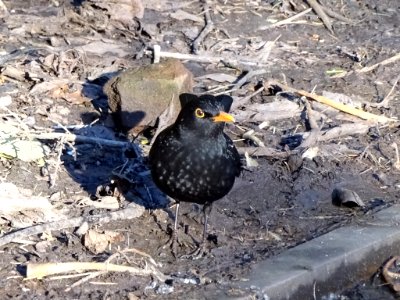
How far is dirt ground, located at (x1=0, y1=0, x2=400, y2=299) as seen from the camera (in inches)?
238

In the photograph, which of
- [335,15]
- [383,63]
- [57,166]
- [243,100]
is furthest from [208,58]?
[57,166]

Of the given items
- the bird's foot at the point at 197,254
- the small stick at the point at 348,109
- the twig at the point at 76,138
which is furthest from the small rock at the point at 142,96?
the bird's foot at the point at 197,254

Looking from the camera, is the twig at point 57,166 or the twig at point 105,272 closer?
the twig at point 105,272

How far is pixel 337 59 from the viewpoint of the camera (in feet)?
31.4

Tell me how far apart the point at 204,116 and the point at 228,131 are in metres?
1.73

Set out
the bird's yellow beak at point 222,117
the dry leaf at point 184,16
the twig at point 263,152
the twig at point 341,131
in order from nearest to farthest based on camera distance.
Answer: the bird's yellow beak at point 222,117 < the twig at point 263,152 < the twig at point 341,131 < the dry leaf at point 184,16

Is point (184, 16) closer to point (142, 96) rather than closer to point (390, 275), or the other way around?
point (142, 96)

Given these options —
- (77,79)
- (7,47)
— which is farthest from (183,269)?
(7,47)

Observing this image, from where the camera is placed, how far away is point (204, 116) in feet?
20.5

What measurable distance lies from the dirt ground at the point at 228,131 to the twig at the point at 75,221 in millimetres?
40

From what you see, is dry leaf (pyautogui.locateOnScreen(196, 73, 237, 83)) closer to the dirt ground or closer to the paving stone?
the dirt ground

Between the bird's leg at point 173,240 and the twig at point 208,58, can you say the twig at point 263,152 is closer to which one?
the bird's leg at point 173,240

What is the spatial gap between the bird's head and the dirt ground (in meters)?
0.77

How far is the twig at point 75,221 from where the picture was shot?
6117mm
